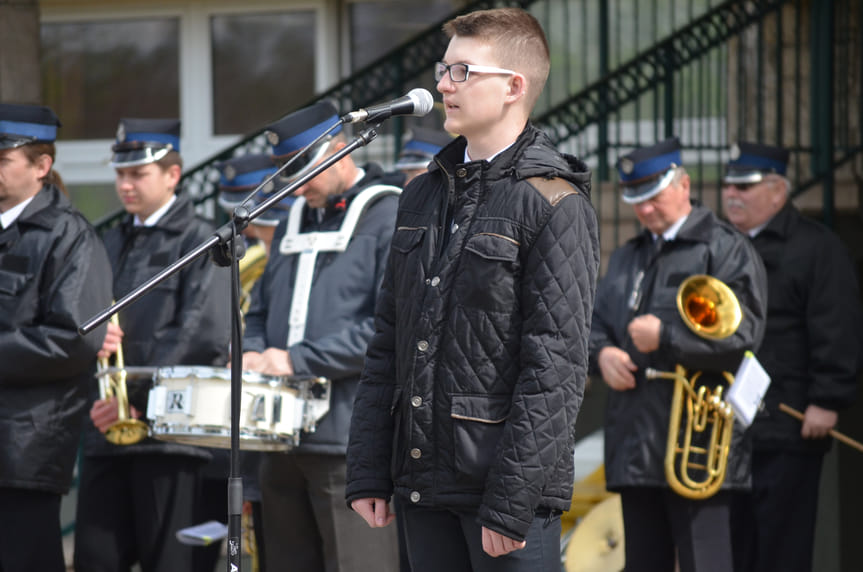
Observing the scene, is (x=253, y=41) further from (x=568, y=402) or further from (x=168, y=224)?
(x=568, y=402)

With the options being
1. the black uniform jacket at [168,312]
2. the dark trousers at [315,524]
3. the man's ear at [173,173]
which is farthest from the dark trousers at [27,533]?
the man's ear at [173,173]

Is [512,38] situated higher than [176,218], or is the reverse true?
[512,38]

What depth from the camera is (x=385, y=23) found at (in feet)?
40.8

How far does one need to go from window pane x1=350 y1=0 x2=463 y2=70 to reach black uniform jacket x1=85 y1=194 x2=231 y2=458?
6717mm

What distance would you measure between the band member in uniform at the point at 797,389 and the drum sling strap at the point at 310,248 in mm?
2394

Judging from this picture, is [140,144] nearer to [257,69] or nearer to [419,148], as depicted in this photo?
[419,148]

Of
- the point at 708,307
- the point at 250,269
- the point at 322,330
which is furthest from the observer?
the point at 250,269

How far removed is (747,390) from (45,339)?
2845mm

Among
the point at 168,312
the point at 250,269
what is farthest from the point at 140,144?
the point at 250,269

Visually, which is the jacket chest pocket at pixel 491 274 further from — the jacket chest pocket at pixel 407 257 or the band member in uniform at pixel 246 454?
the band member in uniform at pixel 246 454

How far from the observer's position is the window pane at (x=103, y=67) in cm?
1280

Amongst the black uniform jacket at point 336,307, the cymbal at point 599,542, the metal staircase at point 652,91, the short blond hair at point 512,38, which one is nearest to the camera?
the short blond hair at point 512,38

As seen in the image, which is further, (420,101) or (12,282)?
(12,282)

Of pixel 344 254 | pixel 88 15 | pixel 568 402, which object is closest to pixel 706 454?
pixel 344 254
